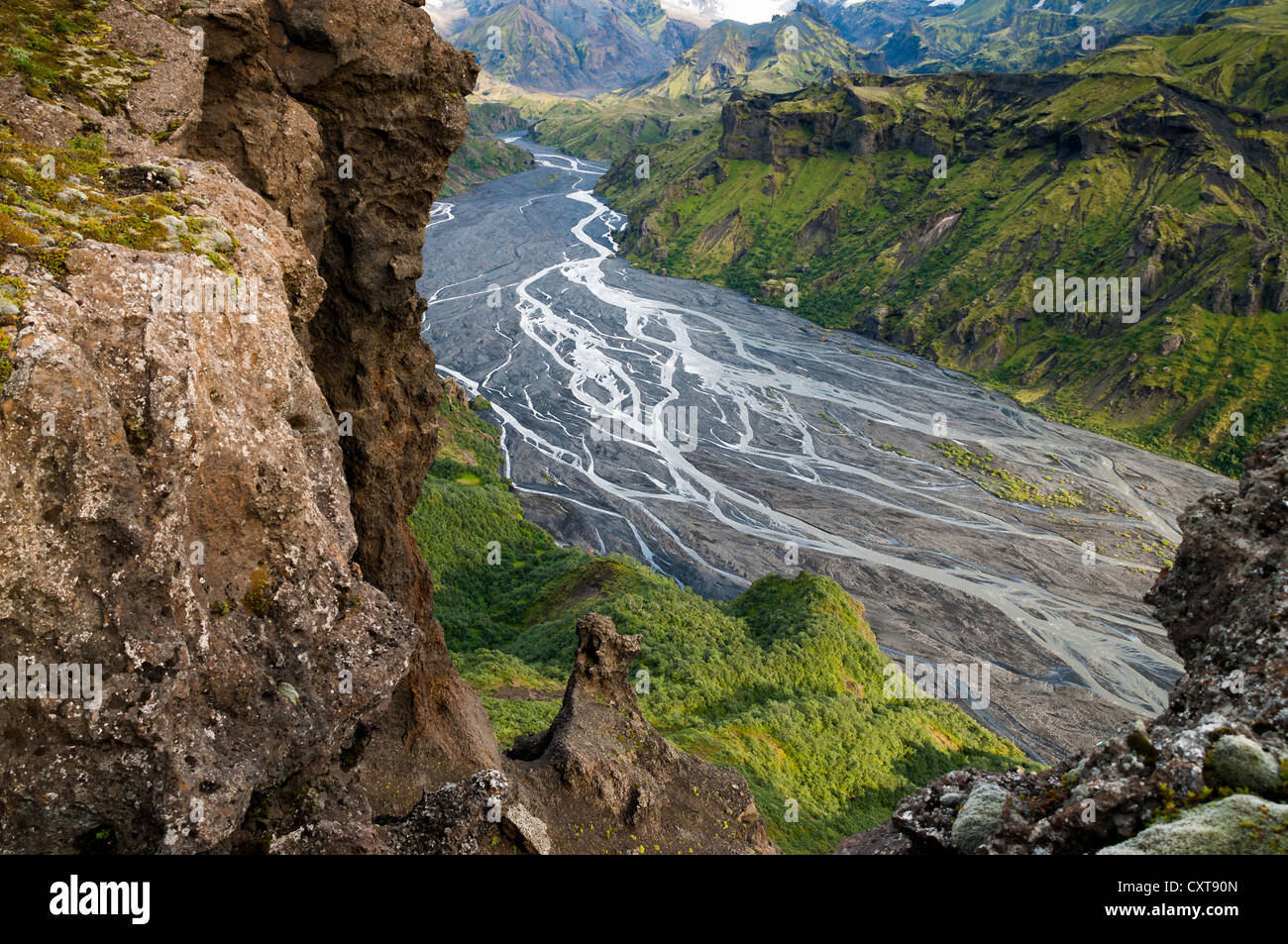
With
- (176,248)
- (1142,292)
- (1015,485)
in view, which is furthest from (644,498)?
(1142,292)

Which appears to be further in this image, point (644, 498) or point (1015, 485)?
point (1015, 485)

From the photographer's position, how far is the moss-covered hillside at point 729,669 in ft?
101

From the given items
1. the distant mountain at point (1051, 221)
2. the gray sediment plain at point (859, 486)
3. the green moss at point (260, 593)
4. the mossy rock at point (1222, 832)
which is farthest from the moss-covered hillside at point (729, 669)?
the distant mountain at point (1051, 221)

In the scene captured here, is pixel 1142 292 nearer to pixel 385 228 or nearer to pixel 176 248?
pixel 385 228

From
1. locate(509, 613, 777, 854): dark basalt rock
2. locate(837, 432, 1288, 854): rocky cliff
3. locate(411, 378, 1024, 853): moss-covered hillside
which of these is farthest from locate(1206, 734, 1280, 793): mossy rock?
locate(411, 378, 1024, 853): moss-covered hillside

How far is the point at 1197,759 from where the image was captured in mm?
8805

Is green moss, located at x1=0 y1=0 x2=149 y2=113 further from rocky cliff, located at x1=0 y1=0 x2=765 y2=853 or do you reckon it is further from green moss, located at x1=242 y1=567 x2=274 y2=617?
green moss, located at x1=242 y1=567 x2=274 y2=617

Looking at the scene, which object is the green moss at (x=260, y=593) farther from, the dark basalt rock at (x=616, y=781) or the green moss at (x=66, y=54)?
the dark basalt rock at (x=616, y=781)

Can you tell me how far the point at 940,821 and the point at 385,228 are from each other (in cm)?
1827

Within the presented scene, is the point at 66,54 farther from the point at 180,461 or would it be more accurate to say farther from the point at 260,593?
the point at 260,593

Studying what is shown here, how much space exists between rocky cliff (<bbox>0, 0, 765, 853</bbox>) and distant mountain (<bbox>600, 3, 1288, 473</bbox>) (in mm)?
94564

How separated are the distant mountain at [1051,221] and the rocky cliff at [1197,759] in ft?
279

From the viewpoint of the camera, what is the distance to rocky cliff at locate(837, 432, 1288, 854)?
8.11 metres
